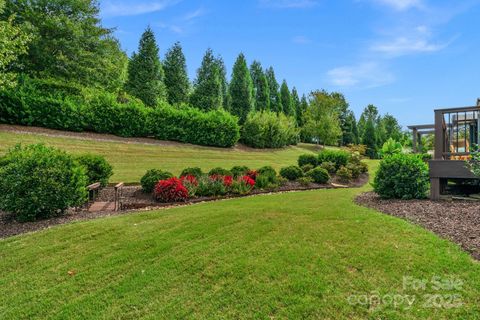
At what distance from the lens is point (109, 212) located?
21.2ft

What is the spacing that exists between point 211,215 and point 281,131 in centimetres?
2223

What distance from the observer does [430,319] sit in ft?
7.68

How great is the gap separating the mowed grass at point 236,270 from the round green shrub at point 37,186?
105 centimetres

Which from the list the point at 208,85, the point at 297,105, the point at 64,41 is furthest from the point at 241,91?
the point at 64,41

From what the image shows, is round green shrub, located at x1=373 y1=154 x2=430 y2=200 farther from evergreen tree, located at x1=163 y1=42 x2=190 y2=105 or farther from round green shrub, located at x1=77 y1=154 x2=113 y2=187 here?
evergreen tree, located at x1=163 y1=42 x2=190 y2=105

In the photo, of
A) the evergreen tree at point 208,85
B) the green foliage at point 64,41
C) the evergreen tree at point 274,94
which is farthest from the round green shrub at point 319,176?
the evergreen tree at point 274,94

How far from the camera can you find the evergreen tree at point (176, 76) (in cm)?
2800

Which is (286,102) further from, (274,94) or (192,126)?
(192,126)

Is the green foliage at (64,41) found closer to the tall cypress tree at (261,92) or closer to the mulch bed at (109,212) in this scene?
the mulch bed at (109,212)

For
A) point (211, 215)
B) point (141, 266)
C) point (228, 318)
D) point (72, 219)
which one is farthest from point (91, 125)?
point (228, 318)

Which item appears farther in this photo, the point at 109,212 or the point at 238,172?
the point at 238,172

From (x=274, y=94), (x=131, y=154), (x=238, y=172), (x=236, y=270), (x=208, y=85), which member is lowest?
(x=236, y=270)

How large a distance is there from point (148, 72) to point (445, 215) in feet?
78.5

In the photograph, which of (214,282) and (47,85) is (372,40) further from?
(47,85)
